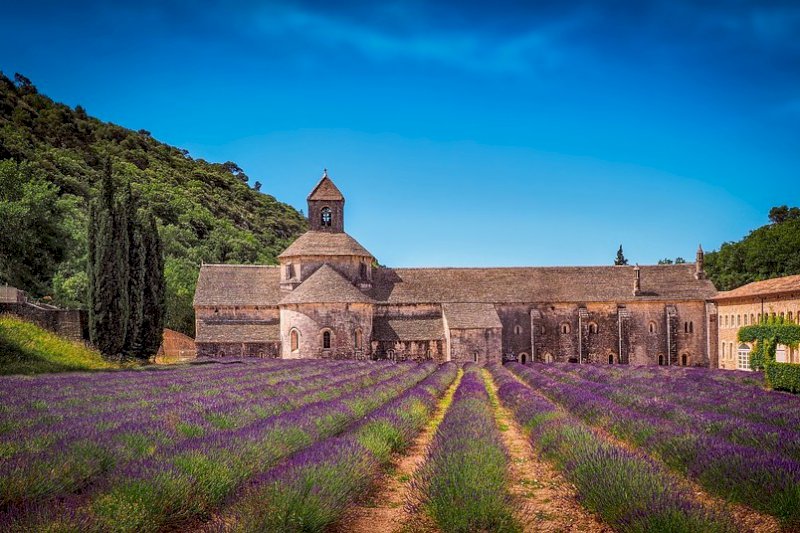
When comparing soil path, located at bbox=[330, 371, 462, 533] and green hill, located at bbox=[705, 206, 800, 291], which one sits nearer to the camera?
soil path, located at bbox=[330, 371, 462, 533]

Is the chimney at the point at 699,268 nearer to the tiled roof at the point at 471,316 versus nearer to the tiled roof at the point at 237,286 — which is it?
the tiled roof at the point at 471,316

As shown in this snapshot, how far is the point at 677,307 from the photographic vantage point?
51.8m

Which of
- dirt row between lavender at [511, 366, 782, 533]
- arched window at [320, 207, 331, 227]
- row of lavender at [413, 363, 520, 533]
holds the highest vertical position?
arched window at [320, 207, 331, 227]

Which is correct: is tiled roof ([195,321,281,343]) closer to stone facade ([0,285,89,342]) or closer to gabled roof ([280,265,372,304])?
gabled roof ([280,265,372,304])

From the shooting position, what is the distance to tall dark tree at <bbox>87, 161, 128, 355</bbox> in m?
34.7

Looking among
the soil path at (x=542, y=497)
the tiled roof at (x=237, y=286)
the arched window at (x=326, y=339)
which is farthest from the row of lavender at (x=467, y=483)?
the tiled roof at (x=237, y=286)

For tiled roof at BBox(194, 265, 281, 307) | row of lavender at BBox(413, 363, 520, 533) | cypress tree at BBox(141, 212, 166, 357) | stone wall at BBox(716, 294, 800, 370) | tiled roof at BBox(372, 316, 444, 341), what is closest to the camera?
row of lavender at BBox(413, 363, 520, 533)

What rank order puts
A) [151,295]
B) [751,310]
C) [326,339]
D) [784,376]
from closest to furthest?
[784,376]
[151,295]
[751,310]
[326,339]

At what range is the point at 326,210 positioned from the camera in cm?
5531

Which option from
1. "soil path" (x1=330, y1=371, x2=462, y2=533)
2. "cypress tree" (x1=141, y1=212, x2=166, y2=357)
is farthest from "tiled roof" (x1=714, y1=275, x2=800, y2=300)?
"cypress tree" (x1=141, y1=212, x2=166, y2=357)

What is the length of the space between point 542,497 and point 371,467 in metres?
2.45

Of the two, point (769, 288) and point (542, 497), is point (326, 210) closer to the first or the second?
point (769, 288)

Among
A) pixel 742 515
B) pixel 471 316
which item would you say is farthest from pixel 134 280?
pixel 742 515

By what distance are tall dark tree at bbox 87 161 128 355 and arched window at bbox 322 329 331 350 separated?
13919mm
